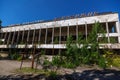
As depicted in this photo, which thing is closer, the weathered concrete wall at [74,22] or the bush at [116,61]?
the bush at [116,61]

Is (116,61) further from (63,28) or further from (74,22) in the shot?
(63,28)

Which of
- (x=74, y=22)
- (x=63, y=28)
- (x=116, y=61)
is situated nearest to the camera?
(x=116, y=61)

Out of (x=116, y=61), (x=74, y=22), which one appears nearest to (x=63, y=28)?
(x=74, y=22)

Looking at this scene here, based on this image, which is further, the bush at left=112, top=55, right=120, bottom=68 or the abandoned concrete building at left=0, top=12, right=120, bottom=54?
the abandoned concrete building at left=0, top=12, right=120, bottom=54

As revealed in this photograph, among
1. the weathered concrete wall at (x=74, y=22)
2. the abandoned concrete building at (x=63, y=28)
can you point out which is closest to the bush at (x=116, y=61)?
the abandoned concrete building at (x=63, y=28)

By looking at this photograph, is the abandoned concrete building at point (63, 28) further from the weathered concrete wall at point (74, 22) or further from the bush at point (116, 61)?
the bush at point (116, 61)

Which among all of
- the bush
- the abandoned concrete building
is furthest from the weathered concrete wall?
the bush

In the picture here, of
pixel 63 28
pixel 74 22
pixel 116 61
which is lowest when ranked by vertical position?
pixel 116 61

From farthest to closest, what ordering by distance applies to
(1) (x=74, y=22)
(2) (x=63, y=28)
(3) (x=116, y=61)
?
1. (2) (x=63, y=28)
2. (1) (x=74, y=22)
3. (3) (x=116, y=61)

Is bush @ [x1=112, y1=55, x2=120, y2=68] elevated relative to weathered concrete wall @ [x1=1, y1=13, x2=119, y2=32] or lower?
lower

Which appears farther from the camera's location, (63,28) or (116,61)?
(63,28)

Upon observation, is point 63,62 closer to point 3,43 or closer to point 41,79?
point 41,79

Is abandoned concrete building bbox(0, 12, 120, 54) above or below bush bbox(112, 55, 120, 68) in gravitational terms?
above

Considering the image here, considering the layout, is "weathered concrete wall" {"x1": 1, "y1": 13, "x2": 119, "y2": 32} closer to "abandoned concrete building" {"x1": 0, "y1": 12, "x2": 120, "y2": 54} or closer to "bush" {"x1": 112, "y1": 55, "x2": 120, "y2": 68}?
"abandoned concrete building" {"x1": 0, "y1": 12, "x2": 120, "y2": 54}
